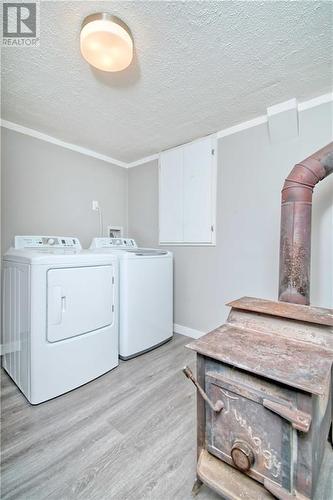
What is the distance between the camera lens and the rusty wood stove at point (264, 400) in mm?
747

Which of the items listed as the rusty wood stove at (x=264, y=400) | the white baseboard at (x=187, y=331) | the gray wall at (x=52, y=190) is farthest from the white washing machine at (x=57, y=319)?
the rusty wood stove at (x=264, y=400)

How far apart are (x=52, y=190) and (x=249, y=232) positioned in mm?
2119

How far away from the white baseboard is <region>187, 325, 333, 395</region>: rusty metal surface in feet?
4.98

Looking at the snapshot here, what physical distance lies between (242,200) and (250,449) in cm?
185

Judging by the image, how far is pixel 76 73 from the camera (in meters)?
1.51

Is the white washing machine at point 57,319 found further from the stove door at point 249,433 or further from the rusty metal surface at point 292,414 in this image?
the rusty metal surface at point 292,414

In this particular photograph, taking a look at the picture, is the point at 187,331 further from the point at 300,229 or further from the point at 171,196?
the point at 300,229

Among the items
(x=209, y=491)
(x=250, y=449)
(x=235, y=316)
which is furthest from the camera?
(x=235, y=316)

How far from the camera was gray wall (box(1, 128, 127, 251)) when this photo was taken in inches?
84.9

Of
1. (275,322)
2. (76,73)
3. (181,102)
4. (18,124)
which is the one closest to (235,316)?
(275,322)

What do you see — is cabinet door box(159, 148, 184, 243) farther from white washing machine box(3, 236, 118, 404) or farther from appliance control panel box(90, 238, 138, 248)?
white washing machine box(3, 236, 118, 404)

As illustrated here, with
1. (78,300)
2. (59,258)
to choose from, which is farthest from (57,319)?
(59,258)

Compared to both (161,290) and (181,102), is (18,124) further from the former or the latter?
(161,290)

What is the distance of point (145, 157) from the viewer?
2.99 meters
